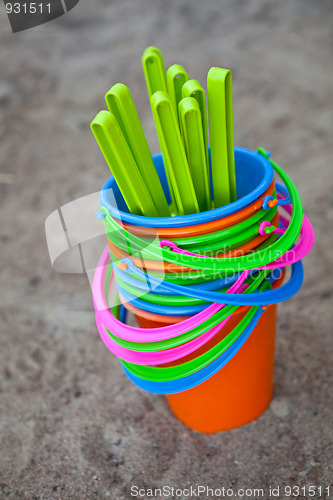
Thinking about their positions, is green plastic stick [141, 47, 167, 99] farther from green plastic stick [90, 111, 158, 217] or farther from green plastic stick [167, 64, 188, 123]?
green plastic stick [90, 111, 158, 217]

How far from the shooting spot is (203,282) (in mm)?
748

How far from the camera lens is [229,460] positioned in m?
0.94

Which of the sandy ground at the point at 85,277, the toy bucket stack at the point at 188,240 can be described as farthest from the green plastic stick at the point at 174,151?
the sandy ground at the point at 85,277

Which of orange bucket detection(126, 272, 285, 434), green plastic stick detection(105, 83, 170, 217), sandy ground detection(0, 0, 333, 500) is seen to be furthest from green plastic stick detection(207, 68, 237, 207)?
sandy ground detection(0, 0, 333, 500)

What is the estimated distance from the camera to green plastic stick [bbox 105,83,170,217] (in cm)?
71

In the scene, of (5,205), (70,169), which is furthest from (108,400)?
(70,169)

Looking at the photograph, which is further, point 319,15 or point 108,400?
point 319,15

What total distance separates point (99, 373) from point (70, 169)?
1.15 metres

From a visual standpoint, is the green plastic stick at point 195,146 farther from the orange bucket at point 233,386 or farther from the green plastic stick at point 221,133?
the orange bucket at point 233,386

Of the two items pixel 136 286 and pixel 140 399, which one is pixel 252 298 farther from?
pixel 140 399

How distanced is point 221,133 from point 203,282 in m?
0.24

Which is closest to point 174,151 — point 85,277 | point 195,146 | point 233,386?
point 195,146

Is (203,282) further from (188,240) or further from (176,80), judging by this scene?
(176,80)

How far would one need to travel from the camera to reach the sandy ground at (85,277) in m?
0.94
